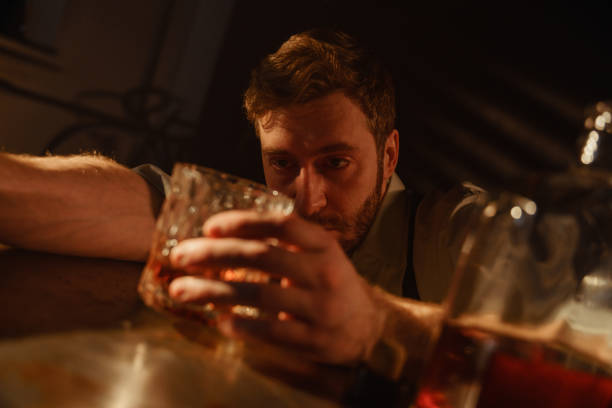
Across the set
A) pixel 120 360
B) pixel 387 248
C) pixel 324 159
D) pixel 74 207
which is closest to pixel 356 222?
pixel 387 248

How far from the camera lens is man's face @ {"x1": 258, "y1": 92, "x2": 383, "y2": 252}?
4.67 ft

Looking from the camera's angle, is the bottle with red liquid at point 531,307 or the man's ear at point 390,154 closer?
the bottle with red liquid at point 531,307

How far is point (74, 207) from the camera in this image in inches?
33.1

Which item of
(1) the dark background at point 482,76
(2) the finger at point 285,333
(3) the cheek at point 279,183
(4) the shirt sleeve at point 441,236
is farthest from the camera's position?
(1) the dark background at point 482,76

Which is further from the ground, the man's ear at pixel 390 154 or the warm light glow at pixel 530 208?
the man's ear at pixel 390 154

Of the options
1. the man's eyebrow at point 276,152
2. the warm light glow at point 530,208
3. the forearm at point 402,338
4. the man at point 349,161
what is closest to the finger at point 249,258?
the forearm at point 402,338

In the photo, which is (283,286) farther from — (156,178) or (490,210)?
(156,178)

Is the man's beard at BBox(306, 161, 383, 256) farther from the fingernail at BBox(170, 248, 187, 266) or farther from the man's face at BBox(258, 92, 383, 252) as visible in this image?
the fingernail at BBox(170, 248, 187, 266)

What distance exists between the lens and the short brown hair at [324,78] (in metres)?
1.49

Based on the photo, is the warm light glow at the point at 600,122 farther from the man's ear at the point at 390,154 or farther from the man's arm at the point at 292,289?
the man's ear at the point at 390,154

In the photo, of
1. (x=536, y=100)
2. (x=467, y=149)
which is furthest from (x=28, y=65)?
(x=536, y=100)

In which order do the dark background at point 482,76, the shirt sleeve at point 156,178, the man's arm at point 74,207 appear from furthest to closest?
the dark background at point 482,76, the shirt sleeve at point 156,178, the man's arm at point 74,207

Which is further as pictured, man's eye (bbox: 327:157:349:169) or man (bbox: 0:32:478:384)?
man's eye (bbox: 327:157:349:169)

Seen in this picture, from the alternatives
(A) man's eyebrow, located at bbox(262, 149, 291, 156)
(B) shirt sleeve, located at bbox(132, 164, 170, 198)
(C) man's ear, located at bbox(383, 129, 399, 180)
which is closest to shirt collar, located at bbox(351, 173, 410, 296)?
(C) man's ear, located at bbox(383, 129, 399, 180)
